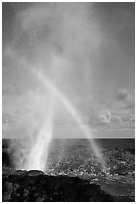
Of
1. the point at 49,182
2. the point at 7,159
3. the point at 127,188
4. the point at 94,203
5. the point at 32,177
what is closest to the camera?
the point at 94,203

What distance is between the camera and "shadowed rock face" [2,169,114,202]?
14094 millimetres

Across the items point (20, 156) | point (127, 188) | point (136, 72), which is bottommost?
point (127, 188)

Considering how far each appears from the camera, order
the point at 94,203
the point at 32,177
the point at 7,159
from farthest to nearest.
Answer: the point at 7,159
the point at 32,177
the point at 94,203

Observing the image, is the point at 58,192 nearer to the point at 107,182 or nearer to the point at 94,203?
the point at 94,203

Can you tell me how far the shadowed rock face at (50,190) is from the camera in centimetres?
1409

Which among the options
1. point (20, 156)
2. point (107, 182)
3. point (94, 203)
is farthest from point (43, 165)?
point (94, 203)

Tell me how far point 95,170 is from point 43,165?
570 cm

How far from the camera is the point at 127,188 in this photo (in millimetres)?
20109

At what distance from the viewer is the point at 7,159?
29.6m

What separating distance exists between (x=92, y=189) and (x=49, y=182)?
2.49 meters

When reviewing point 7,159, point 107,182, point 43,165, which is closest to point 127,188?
point 107,182

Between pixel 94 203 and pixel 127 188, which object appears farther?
pixel 127 188

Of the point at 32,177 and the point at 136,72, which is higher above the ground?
the point at 136,72

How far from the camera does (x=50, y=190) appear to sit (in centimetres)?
1480
